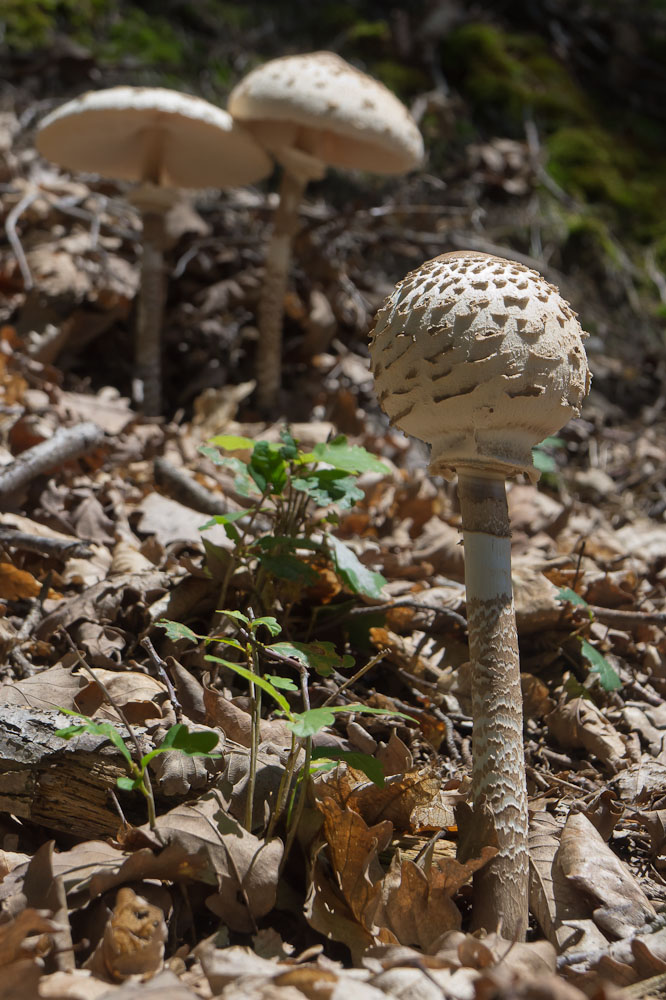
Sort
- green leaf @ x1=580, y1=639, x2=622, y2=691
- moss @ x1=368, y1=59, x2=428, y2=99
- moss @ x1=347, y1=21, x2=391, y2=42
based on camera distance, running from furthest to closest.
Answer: moss @ x1=347, y1=21, x2=391, y2=42 → moss @ x1=368, y1=59, x2=428, y2=99 → green leaf @ x1=580, y1=639, x2=622, y2=691

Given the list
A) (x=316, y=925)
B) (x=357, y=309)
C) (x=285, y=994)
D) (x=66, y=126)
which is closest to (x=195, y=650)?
(x=316, y=925)

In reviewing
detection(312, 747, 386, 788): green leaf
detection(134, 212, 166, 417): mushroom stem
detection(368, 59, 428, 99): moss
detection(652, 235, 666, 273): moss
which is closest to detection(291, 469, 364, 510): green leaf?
detection(312, 747, 386, 788): green leaf

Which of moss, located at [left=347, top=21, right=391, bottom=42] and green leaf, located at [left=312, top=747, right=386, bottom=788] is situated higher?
moss, located at [left=347, top=21, right=391, bottom=42]

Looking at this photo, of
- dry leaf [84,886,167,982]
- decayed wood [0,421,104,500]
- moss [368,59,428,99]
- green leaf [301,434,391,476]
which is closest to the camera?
dry leaf [84,886,167,982]

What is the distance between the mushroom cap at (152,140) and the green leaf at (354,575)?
9.18 feet

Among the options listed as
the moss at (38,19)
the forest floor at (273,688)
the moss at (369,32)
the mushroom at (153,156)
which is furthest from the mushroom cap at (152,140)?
the moss at (369,32)

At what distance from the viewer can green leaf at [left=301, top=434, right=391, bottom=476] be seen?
7.96 feet

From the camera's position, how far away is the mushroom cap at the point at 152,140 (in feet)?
13.4

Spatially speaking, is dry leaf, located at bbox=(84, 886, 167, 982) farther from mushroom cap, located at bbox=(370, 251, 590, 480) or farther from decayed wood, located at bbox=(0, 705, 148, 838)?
mushroom cap, located at bbox=(370, 251, 590, 480)

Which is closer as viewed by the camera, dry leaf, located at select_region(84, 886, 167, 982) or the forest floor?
dry leaf, located at select_region(84, 886, 167, 982)

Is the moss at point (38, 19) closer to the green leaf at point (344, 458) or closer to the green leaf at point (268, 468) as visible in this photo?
the green leaf at point (268, 468)

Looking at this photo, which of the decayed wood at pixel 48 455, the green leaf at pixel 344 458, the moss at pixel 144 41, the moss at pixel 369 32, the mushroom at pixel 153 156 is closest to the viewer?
the green leaf at pixel 344 458

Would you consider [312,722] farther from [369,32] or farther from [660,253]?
[369,32]

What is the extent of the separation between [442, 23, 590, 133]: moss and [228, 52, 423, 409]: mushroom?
349cm
